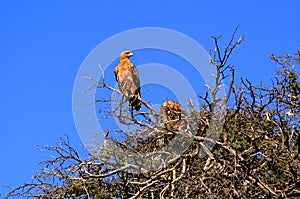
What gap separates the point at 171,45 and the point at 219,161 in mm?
2263

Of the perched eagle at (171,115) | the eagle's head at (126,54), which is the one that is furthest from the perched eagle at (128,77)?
the perched eagle at (171,115)

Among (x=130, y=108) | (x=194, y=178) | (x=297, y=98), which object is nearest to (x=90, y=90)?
(x=130, y=108)

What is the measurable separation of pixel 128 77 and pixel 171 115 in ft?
6.69

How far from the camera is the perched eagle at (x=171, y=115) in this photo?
7.49 m

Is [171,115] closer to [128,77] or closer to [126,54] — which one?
[128,77]

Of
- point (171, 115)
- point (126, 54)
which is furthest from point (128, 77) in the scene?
point (171, 115)

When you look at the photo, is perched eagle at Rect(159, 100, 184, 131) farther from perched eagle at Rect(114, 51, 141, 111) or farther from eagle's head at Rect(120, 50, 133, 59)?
eagle's head at Rect(120, 50, 133, 59)

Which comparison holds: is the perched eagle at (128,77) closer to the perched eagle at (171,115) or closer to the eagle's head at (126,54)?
the eagle's head at (126,54)

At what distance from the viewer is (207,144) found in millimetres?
7449

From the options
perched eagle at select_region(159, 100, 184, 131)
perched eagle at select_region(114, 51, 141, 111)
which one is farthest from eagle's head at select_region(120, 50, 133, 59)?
perched eagle at select_region(159, 100, 184, 131)

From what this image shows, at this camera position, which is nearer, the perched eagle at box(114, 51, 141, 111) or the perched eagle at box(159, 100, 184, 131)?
the perched eagle at box(159, 100, 184, 131)

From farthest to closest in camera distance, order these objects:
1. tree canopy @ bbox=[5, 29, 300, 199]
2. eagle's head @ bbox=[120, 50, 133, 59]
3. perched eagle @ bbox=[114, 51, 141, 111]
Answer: eagle's head @ bbox=[120, 50, 133, 59], perched eagle @ bbox=[114, 51, 141, 111], tree canopy @ bbox=[5, 29, 300, 199]

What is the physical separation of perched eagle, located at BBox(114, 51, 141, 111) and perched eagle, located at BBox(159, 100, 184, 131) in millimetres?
840

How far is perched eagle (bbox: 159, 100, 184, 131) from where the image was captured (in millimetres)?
7488
